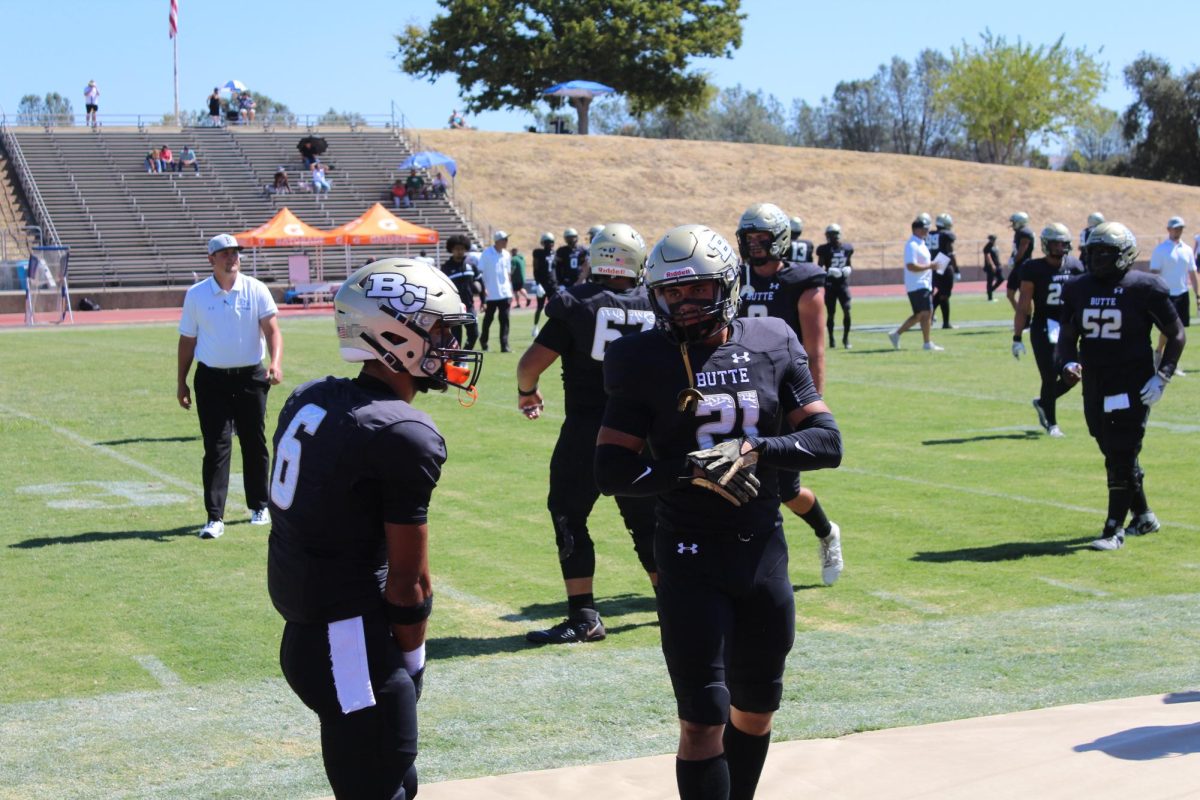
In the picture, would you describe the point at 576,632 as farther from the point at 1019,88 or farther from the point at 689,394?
the point at 1019,88

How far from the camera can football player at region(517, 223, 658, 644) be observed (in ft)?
22.0

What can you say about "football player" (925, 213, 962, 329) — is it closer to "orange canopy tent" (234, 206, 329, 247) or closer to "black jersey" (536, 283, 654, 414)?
"black jersey" (536, 283, 654, 414)

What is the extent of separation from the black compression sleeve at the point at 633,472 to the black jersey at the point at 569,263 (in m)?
18.6

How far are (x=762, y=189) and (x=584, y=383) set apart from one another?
55.7 meters

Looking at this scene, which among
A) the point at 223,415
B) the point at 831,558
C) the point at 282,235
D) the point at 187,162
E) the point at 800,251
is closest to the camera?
the point at 831,558

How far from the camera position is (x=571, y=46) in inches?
2776

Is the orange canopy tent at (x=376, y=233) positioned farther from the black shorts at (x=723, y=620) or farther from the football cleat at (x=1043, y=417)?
the black shorts at (x=723, y=620)

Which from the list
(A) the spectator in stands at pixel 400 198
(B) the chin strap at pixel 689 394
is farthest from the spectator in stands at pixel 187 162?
(B) the chin strap at pixel 689 394

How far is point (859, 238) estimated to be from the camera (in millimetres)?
57531

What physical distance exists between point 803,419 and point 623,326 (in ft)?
8.02

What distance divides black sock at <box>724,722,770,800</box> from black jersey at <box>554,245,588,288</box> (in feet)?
61.2

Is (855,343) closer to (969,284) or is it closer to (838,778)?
(838,778)

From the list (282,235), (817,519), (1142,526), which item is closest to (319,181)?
(282,235)

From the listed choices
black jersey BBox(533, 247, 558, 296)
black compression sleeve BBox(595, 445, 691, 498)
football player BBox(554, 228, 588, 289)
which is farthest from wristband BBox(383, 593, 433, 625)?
black jersey BBox(533, 247, 558, 296)
